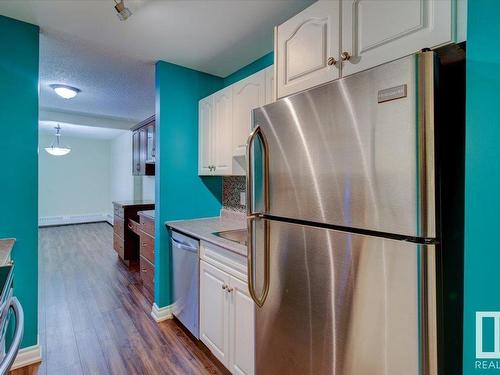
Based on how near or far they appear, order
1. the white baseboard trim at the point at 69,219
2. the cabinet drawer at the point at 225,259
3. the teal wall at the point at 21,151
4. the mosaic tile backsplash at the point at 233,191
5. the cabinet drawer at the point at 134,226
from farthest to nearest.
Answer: the white baseboard trim at the point at 69,219
the cabinet drawer at the point at 134,226
the mosaic tile backsplash at the point at 233,191
the teal wall at the point at 21,151
the cabinet drawer at the point at 225,259

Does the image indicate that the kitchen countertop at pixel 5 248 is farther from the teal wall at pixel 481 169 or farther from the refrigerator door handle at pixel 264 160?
the teal wall at pixel 481 169

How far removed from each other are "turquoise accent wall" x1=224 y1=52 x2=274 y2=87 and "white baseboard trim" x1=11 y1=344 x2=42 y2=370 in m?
2.76

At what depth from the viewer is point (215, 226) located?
2434 millimetres

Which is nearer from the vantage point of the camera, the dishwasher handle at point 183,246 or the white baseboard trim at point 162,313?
the dishwasher handle at point 183,246

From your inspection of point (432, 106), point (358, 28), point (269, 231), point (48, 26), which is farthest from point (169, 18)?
point (432, 106)

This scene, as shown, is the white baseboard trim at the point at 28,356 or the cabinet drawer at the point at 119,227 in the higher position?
the cabinet drawer at the point at 119,227

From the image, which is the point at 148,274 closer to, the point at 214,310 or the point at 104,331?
the point at 104,331

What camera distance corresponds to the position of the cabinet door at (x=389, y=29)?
885 mm

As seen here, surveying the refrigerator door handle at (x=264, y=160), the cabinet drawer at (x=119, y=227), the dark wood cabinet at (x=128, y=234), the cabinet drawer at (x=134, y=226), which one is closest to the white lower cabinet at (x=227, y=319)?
the refrigerator door handle at (x=264, y=160)

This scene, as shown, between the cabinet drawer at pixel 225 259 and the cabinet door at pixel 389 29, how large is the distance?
1.16 metres

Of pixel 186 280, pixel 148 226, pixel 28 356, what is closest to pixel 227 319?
pixel 186 280

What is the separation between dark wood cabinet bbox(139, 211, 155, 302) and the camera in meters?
2.97

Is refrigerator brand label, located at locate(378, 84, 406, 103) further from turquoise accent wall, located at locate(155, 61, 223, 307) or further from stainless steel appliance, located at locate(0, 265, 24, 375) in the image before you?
turquoise accent wall, located at locate(155, 61, 223, 307)

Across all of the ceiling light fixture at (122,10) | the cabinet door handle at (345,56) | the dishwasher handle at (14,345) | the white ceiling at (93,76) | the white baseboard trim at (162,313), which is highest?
the white ceiling at (93,76)
